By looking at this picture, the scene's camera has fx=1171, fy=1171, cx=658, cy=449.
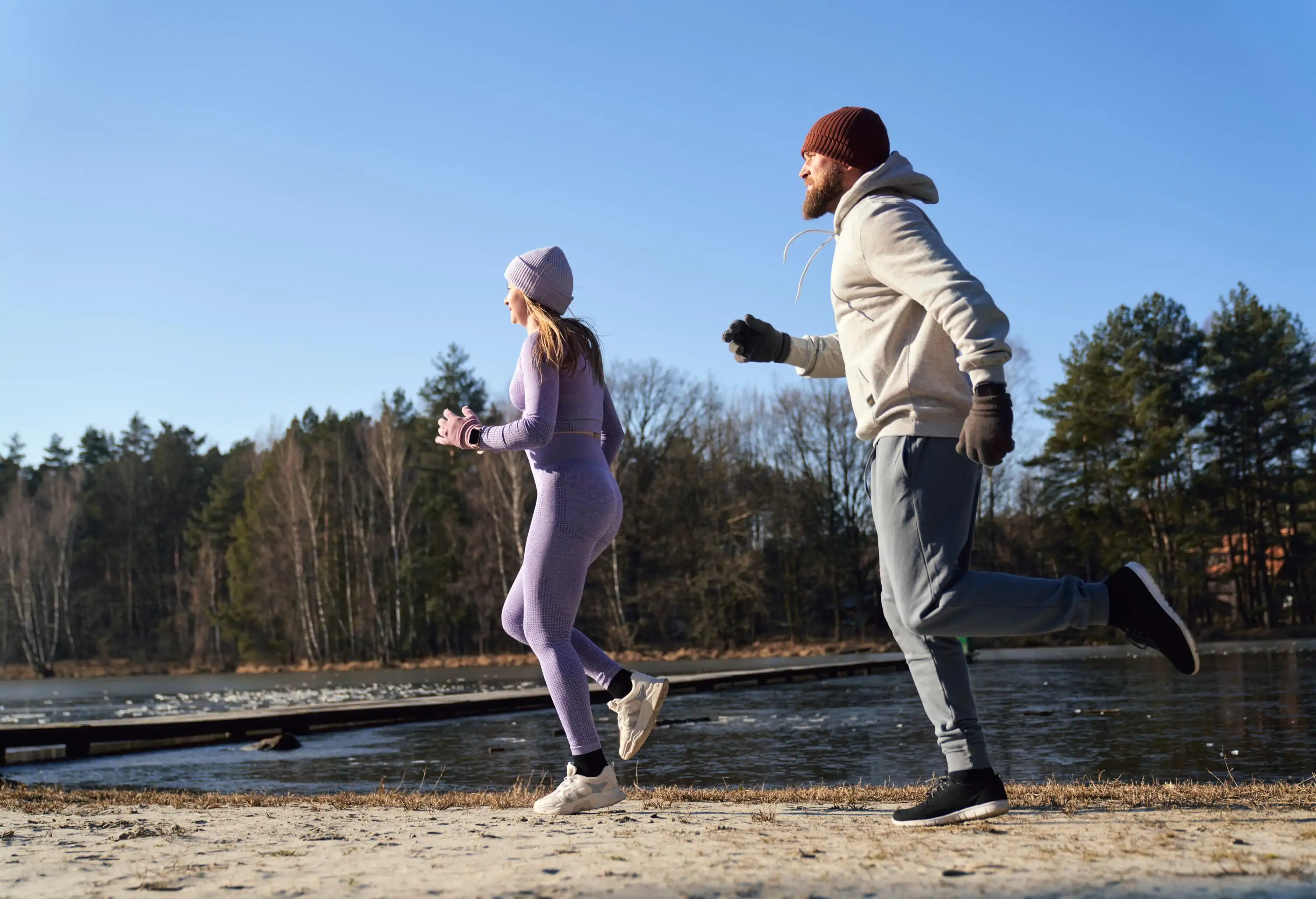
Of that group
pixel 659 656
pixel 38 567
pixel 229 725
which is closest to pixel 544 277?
pixel 229 725

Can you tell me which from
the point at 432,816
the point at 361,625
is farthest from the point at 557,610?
the point at 361,625

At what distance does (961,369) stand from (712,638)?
3928 cm

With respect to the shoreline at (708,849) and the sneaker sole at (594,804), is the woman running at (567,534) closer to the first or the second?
the sneaker sole at (594,804)

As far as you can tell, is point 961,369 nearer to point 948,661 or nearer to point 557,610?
point 948,661

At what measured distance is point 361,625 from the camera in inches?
1829

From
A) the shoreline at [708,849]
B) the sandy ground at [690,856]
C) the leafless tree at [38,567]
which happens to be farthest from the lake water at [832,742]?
the leafless tree at [38,567]

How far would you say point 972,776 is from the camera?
307 centimetres

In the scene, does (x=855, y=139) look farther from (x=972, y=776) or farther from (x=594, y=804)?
(x=594, y=804)

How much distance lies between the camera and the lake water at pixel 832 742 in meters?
6.99

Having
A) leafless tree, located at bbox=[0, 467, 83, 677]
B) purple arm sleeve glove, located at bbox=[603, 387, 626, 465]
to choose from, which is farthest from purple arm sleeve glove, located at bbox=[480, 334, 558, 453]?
leafless tree, located at bbox=[0, 467, 83, 677]

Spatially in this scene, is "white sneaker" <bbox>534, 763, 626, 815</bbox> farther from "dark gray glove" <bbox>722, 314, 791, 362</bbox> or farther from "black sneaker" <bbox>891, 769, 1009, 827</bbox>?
"dark gray glove" <bbox>722, 314, 791, 362</bbox>

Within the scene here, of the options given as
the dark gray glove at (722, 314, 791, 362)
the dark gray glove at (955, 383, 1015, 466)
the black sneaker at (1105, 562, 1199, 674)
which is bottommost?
the black sneaker at (1105, 562, 1199, 674)

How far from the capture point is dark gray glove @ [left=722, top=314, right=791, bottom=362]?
3676 mm

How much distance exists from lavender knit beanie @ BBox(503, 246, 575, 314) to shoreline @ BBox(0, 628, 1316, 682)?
100 feet
